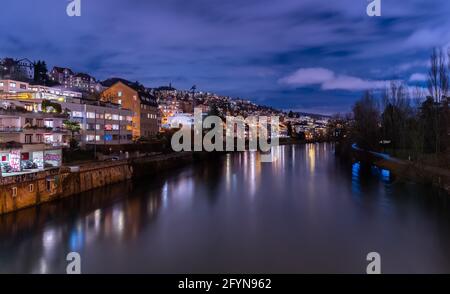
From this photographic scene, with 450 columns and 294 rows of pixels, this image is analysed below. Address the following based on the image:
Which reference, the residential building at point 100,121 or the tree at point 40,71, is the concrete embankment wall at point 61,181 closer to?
the residential building at point 100,121

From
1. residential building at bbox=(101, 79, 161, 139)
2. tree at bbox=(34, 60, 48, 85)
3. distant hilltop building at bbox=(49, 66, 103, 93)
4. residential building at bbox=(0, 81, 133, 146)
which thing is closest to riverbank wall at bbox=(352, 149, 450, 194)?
residential building at bbox=(0, 81, 133, 146)

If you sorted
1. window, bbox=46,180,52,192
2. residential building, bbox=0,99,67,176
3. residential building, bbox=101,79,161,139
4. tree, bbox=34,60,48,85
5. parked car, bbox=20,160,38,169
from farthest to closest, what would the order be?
tree, bbox=34,60,48,85 → residential building, bbox=101,79,161,139 → parked car, bbox=20,160,38,169 → window, bbox=46,180,52,192 → residential building, bbox=0,99,67,176

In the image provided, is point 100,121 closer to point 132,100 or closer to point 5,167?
point 132,100

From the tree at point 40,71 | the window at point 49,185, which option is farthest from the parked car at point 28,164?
the tree at point 40,71

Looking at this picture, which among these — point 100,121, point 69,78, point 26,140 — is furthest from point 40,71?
point 26,140

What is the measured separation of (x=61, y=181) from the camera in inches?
663

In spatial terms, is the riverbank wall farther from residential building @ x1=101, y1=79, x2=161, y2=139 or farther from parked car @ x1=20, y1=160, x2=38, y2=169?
residential building @ x1=101, y1=79, x2=161, y2=139

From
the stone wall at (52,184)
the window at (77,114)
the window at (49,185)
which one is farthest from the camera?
the window at (77,114)

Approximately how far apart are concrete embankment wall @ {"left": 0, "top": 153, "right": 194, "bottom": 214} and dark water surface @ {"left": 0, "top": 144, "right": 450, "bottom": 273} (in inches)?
20.4

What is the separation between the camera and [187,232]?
1288cm

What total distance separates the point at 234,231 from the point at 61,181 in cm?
883

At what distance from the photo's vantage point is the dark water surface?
32.5 feet

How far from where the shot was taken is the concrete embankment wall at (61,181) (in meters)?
13.7

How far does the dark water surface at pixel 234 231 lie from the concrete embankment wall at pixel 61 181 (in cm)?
52
